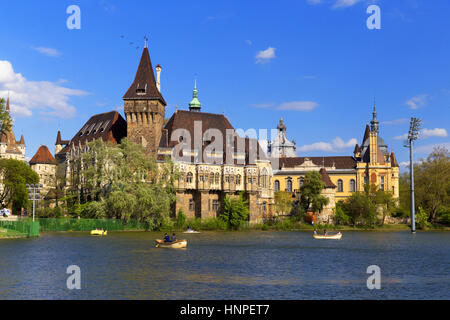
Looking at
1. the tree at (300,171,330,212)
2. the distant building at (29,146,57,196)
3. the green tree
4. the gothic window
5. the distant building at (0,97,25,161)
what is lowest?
the green tree

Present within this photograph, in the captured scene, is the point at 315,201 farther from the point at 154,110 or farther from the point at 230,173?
the point at 154,110

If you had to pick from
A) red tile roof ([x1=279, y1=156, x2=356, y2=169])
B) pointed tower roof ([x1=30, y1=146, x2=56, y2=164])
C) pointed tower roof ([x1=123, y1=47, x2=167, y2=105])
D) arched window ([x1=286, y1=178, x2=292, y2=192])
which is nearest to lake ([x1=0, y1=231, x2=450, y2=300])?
pointed tower roof ([x1=123, y1=47, x2=167, y2=105])

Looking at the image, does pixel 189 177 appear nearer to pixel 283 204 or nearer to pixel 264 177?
pixel 264 177

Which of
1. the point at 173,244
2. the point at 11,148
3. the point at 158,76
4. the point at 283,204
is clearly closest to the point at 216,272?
the point at 173,244

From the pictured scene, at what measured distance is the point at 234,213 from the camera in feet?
310

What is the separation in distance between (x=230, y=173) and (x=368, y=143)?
5378cm

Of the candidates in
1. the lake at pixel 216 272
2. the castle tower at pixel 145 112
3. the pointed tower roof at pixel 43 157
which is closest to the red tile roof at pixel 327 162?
the castle tower at pixel 145 112

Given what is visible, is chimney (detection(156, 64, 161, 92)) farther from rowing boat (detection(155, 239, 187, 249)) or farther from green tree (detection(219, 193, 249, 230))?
rowing boat (detection(155, 239, 187, 249))

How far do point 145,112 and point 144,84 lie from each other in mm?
5330

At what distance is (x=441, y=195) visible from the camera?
109750mm

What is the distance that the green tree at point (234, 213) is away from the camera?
311 ft

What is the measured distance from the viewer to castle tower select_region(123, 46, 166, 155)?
98.9 metres

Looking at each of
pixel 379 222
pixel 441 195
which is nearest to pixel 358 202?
pixel 379 222
